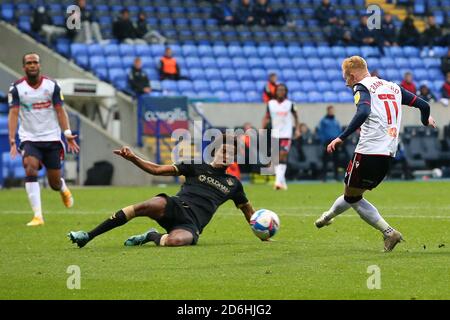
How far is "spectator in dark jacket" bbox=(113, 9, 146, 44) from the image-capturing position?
32.0 meters

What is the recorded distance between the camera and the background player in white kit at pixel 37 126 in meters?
15.6

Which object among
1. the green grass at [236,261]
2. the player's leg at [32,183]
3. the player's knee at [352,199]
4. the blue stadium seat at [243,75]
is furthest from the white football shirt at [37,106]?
the blue stadium seat at [243,75]

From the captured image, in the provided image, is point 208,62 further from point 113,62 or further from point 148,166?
point 148,166

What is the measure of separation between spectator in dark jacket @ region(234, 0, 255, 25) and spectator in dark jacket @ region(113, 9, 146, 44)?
393cm

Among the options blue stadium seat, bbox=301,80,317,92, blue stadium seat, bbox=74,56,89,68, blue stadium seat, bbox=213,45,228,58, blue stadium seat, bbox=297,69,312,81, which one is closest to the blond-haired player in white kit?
blue stadium seat, bbox=74,56,89,68

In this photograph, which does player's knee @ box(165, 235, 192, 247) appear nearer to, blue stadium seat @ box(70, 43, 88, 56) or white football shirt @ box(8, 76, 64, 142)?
white football shirt @ box(8, 76, 64, 142)

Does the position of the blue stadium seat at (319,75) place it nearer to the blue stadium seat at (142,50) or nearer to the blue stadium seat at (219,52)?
the blue stadium seat at (219,52)

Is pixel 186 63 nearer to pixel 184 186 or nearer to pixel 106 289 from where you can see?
pixel 184 186

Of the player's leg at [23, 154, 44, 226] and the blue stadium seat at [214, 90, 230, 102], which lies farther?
the blue stadium seat at [214, 90, 230, 102]

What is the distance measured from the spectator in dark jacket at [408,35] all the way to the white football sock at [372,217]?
25431 mm

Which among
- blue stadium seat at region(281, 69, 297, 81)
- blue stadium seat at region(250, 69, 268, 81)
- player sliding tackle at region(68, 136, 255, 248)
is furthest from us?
A: blue stadium seat at region(281, 69, 297, 81)

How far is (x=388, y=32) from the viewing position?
36.0 metres

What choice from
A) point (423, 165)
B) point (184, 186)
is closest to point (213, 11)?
point (423, 165)
